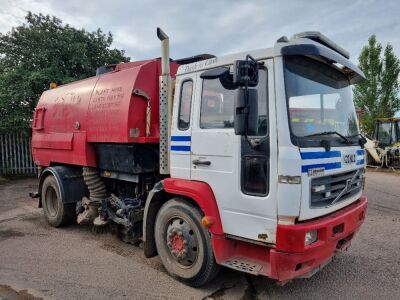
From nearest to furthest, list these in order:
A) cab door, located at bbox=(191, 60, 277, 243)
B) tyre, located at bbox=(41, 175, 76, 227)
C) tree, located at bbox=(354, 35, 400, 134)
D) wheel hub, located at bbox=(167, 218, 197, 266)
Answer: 1. cab door, located at bbox=(191, 60, 277, 243)
2. wheel hub, located at bbox=(167, 218, 197, 266)
3. tyre, located at bbox=(41, 175, 76, 227)
4. tree, located at bbox=(354, 35, 400, 134)

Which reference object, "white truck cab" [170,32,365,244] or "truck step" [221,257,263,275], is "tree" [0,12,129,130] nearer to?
"white truck cab" [170,32,365,244]

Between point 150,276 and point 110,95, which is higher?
point 110,95

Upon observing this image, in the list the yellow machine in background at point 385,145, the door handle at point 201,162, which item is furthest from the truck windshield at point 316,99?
the yellow machine in background at point 385,145

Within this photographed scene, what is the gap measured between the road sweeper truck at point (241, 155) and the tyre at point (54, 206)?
1502 mm

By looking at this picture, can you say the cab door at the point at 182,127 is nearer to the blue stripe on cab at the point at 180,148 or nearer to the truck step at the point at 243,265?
the blue stripe on cab at the point at 180,148

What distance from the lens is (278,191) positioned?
124 inches

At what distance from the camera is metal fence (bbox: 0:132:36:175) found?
13.2m

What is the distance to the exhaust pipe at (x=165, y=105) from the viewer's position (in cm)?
440

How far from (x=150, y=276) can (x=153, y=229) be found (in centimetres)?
59

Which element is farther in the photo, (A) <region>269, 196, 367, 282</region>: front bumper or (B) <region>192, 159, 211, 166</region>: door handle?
(B) <region>192, 159, 211, 166</region>: door handle

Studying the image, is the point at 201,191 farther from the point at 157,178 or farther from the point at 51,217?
the point at 51,217

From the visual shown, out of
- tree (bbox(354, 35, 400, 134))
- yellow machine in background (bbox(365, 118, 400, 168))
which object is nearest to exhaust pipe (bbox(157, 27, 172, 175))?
yellow machine in background (bbox(365, 118, 400, 168))

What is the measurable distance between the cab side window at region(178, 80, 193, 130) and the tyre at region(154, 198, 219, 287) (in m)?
0.93

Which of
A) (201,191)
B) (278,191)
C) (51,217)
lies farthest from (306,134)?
(51,217)
